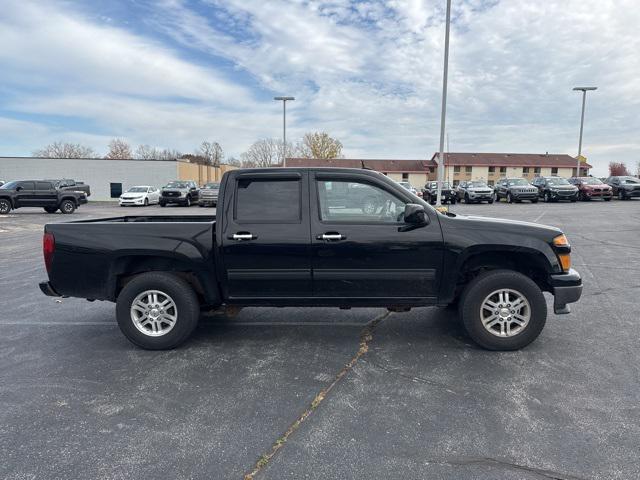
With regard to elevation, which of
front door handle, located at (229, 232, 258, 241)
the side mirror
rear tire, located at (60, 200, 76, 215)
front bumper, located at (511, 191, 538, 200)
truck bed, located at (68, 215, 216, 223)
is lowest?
rear tire, located at (60, 200, 76, 215)

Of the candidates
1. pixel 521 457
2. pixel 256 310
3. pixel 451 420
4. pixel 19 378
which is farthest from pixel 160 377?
pixel 521 457

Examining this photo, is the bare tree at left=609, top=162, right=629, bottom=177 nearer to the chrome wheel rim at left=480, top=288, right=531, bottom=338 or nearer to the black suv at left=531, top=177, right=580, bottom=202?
the black suv at left=531, top=177, right=580, bottom=202

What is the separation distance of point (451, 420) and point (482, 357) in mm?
1235

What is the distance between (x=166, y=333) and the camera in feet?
14.0

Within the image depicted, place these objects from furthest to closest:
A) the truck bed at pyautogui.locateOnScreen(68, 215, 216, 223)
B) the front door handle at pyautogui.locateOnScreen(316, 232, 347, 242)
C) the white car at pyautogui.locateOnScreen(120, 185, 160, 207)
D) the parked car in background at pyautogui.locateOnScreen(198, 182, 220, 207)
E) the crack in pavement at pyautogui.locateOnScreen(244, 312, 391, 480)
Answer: the white car at pyautogui.locateOnScreen(120, 185, 160, 207) → the parked car in background at pyautogui.locateOnScreen(198, 182, 220, 207) → the truck bed at pyautogui.locateOnScreen(68, 215, 216, 223) → the front door handle at pyautogui.locateOnScreen(316, 232, 347, 242) → the crack in pavement at pyautogui.locateOnScreen(244, 312, 391, 480)

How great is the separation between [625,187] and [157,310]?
119ft

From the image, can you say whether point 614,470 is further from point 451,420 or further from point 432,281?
point 432,281

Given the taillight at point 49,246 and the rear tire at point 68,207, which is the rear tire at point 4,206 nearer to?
the rear tire at point 68,207

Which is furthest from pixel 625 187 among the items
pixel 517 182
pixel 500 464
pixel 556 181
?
pixel 500 464

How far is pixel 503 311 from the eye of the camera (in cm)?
414

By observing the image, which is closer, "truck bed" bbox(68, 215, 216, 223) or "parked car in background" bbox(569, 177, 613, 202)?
"truck bed" bbox(68, 215, 216, 223)

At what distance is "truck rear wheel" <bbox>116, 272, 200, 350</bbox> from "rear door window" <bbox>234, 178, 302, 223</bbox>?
95 cm

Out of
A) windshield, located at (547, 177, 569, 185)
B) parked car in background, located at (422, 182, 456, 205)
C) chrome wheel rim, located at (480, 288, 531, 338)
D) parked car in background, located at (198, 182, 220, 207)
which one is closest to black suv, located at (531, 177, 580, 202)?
windshield, located at (547, 177, 569, 185)

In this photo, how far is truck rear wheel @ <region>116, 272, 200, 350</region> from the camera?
13.9 feet
